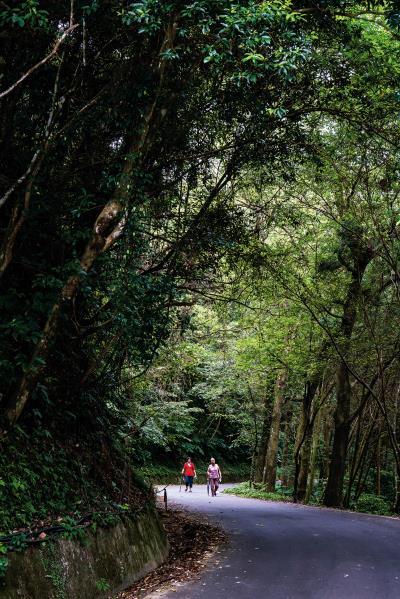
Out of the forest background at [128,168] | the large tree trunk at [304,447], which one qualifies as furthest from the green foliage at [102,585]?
the large tree trunk at [304,447]

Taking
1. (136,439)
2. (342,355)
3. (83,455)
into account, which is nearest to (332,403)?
(342,355)

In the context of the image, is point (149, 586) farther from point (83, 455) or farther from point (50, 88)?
point (50, 88)

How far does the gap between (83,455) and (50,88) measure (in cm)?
606

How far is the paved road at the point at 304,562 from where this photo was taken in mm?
7277

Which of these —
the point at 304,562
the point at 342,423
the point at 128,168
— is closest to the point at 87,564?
the point at 304,562

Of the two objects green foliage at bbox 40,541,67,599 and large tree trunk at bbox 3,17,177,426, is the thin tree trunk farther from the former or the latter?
green foliage at bbox 40,541,67,599

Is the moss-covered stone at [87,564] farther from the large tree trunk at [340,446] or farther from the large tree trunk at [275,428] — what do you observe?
the large tree trunk at [275,428]

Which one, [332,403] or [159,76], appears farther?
[332,403]

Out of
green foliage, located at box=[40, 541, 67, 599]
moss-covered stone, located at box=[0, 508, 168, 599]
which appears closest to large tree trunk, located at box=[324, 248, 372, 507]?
moss-covered stone, located at box=[0, 508, 168, 599]

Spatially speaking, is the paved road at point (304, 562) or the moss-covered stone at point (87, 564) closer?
the moss-covered stone at point (87, 564)

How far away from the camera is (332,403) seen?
92.0 feet

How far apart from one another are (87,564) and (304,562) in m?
3.97

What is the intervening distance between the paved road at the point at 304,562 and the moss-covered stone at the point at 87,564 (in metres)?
0.87

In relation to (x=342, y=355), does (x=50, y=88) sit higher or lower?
higher
